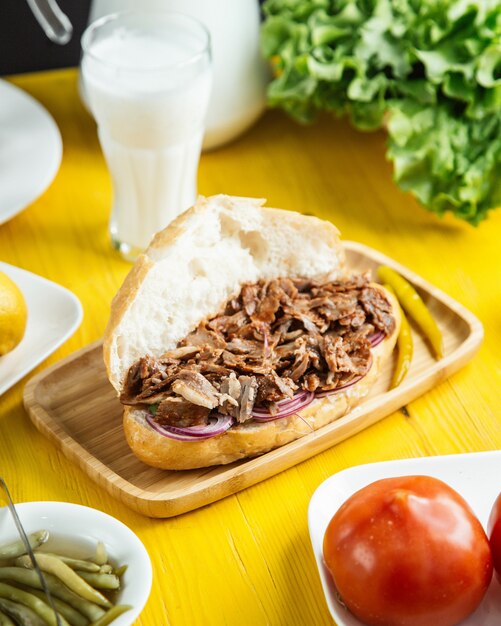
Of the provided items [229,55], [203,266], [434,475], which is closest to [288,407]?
[434,475]

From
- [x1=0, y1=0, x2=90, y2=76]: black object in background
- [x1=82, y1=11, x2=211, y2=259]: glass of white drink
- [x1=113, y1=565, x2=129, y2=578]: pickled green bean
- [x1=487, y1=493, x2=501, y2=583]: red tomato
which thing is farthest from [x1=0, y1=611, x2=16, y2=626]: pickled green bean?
[x1=0, y1=0, x2=90, y2=76]: black object in background

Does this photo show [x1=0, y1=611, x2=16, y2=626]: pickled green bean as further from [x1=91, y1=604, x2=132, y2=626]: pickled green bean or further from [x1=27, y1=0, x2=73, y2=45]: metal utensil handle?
[x1=27, y1=0, x2=73, y2=45]: metal utensil handle

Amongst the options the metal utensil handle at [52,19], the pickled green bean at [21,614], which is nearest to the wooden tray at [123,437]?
the pickled green bean at [21,614]

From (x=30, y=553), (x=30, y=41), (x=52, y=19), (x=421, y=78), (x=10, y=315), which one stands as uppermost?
(x=52, y=19)

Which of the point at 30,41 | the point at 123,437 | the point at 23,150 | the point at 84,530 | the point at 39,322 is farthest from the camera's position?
the point at 30,41

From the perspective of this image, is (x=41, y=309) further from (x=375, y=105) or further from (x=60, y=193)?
(x=375, y=105)

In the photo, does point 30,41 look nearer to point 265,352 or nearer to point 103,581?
point 265,352

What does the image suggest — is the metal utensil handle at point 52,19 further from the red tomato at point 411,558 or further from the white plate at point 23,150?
the red tomato at point 411,558
